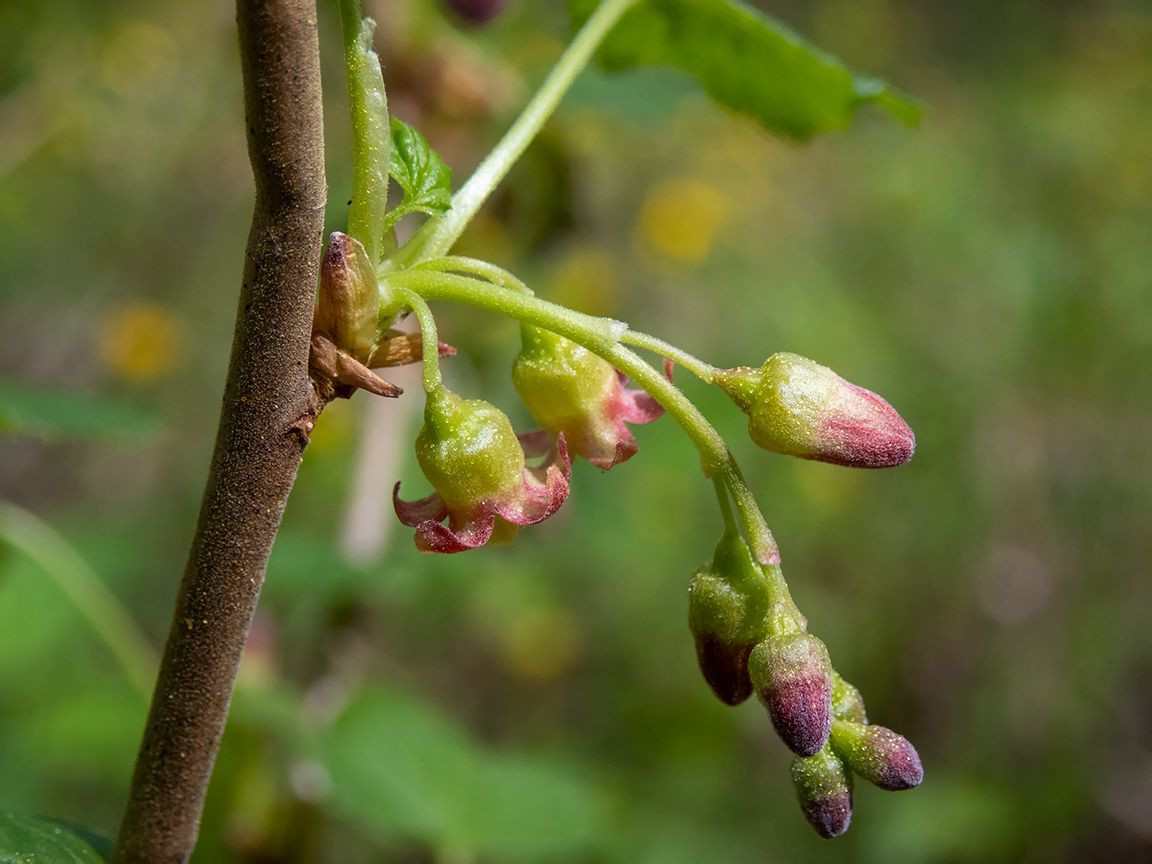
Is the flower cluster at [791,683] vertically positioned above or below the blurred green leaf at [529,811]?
above

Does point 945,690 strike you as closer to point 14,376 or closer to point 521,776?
point 521,776

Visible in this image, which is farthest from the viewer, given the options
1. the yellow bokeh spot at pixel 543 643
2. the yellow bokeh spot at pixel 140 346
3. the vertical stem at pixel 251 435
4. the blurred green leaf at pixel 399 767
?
the yellow bokeh spot at pixel 140 346

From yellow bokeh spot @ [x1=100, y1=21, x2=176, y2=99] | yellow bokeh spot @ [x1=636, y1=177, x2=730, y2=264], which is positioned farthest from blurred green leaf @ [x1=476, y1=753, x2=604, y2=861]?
yellow bokeh spot @ [x1=100, y1=21, x2=176, y2=99]

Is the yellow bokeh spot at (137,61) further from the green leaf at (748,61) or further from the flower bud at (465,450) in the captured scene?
the flower bud at (465,450)

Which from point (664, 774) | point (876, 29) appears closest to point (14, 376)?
point (664, 774)

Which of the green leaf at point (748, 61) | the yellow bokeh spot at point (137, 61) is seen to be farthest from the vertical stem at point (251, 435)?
the yellow bokeh spot at point (137, 61)

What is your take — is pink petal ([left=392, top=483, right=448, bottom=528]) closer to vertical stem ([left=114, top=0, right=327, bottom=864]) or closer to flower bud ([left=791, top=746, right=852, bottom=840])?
vertical stem ([left=114, top=0, right=327, bottom=864])
